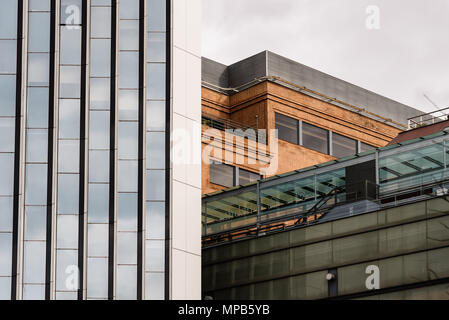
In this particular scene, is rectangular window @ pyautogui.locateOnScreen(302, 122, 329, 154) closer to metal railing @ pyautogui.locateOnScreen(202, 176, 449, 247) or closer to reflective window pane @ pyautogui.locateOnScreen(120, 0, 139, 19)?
metal railing @ pyautogui.locateOnScreen(202, 176, 449, 247)

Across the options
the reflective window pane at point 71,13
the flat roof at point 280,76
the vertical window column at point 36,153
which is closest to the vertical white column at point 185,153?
the reflective window pane at point 71,13

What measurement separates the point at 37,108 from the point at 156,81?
209 inches

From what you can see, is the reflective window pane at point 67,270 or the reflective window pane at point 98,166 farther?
the reflective window pane at point 98,166

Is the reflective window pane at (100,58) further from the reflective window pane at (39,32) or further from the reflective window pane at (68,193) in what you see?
the reflective window pane at (68,193)

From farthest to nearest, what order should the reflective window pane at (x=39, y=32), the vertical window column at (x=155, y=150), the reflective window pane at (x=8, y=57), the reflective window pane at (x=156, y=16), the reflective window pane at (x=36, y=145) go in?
the reflective window pane at (x=156, y=16), the reflective window pane at (x=39, y=32), the reflective window pane at (x=8, y=57), the reflective window pane at (x=36, y=145), the vertical window column at (x=155, y=150)

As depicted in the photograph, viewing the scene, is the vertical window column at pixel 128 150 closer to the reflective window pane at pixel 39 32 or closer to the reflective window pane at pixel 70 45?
the reflective window pane at pixel 70 45

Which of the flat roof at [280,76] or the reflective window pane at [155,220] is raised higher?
the flat roof at [280,76]

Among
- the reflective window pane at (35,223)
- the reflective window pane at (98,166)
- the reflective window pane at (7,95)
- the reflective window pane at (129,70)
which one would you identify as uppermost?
the reflective window pane at (129,70)

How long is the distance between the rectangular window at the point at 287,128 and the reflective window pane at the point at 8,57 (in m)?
26.3

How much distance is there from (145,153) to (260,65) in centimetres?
2738

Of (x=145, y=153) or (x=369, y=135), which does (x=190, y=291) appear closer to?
(x=145, y=153)

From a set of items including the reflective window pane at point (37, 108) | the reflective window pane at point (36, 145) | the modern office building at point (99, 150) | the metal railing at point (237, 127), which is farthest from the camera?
the metal railing at point (237, 127)

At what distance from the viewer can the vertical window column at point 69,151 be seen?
153 feet

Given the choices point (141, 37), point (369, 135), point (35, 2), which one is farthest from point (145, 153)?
point (369, 135)
